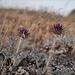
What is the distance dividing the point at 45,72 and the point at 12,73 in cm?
45

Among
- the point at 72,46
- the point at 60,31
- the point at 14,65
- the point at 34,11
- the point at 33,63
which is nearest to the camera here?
the point at 60,31

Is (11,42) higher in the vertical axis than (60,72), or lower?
higher

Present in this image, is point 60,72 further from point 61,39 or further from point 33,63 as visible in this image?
point 61,39

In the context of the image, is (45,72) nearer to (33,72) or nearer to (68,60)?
(33,72)

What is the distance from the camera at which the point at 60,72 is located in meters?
1.80

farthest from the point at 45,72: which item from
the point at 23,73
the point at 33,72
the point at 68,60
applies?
the point at 68,60

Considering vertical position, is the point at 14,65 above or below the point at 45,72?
above

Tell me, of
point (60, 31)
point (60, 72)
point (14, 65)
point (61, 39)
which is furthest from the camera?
point (61, 39)

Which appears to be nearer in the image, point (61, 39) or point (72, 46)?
point (72, 46)

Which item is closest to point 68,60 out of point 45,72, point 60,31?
point 45,72

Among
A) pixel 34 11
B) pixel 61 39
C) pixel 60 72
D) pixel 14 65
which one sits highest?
pixel 34 11

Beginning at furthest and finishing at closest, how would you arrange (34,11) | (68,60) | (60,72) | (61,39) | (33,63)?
(34,11) → (61,39) → (68,60) → (33,63) → (60,72)

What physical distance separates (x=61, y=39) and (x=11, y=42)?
132 centimetres

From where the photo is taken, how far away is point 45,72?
5.65 ft
